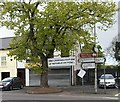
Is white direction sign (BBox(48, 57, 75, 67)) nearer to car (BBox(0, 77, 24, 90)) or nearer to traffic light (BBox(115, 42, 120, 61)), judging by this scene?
car (BBox(0, 77, 24, 90))

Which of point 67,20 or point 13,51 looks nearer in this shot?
point 67,20

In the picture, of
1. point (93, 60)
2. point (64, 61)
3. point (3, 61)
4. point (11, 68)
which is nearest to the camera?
point (64, 61)

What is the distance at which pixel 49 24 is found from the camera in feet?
91.6

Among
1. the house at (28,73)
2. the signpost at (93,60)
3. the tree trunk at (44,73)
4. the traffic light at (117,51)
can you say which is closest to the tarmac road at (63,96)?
the signpost at (93,60)

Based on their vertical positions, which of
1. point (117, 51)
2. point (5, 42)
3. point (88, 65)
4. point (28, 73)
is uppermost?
point (5, 42)

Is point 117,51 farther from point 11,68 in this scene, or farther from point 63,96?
point 63,96

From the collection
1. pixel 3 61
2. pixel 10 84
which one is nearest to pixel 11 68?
pixel 3 61

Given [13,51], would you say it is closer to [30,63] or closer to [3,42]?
[30,63]

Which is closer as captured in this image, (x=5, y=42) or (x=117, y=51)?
(x=5, y=42)

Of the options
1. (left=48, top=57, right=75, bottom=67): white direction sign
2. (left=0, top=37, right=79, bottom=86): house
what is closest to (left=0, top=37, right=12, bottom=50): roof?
(left=0, top=37, right=79, bottom=86): house

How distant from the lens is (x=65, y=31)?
2966 cm

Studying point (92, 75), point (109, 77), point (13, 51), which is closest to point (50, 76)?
point (92, 75)

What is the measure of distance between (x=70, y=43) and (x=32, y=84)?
1533 cm

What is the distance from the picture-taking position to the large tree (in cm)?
2769
